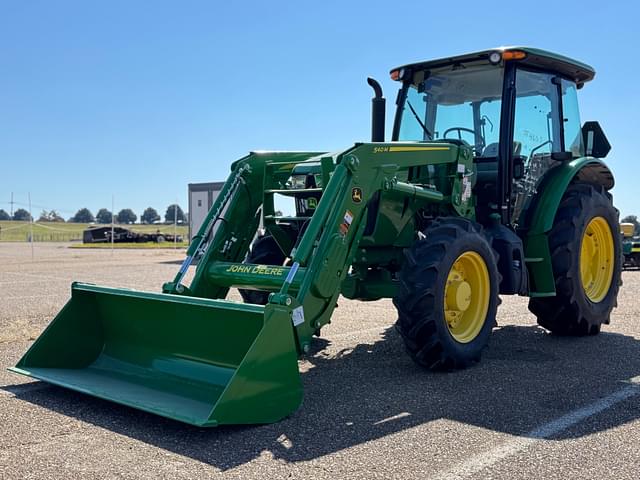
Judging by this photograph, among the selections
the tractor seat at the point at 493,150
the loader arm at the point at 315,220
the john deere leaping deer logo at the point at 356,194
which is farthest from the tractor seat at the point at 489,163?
the john deere leaping deer logo at the point at 356,194

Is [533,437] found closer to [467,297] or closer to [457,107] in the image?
[467,297]

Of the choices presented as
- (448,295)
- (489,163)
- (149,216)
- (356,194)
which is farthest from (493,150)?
(149,216)

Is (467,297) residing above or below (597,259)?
below

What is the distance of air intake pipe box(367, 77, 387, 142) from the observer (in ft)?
21.9

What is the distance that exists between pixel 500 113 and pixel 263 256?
2761mm

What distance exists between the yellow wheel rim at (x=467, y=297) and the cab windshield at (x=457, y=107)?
1.53 m

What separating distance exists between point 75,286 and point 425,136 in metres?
3.88

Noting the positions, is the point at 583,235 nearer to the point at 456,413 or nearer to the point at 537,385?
the point at 537,385

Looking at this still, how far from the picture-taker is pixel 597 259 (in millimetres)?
7930

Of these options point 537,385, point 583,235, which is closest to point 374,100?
point 583,235

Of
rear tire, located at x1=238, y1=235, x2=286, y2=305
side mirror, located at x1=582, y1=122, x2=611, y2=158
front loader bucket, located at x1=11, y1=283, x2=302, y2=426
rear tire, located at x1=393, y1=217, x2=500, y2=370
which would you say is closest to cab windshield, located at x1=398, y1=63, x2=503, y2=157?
rear tire, located at x1=393, y1=217, x2=500, y2=370

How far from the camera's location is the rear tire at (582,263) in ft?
22.9

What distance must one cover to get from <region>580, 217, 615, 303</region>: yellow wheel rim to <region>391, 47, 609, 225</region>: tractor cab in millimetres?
886

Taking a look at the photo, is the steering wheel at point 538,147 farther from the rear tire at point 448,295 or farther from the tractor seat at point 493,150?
the rear tire at point 448,295
